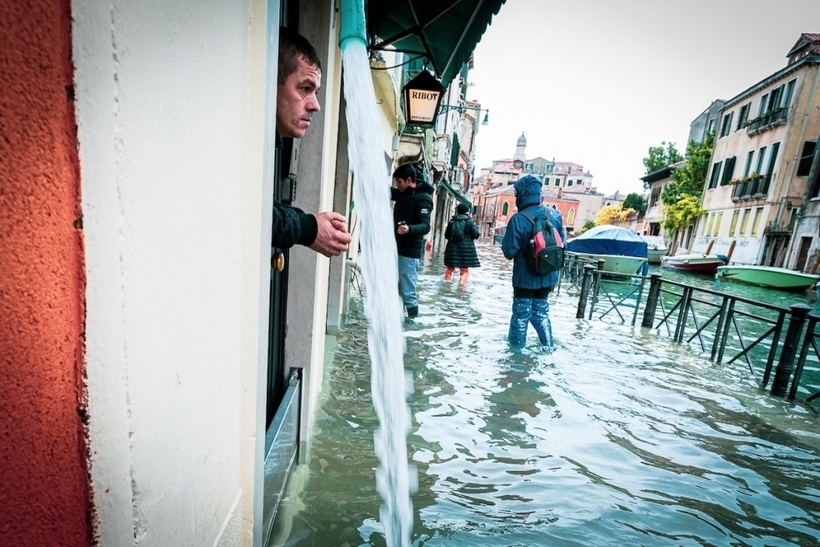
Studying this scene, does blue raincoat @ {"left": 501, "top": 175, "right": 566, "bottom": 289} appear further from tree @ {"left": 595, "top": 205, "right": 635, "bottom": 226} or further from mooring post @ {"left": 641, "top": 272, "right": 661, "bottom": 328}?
tree @ {"left": 595, "top": 205, "right": 635, "bottom": 226}

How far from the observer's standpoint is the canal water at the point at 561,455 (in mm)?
2316

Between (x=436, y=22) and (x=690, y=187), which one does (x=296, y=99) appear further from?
(x=690, y=187)

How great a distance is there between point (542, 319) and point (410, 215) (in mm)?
2389

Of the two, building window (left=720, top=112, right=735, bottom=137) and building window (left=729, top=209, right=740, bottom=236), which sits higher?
building window (left=720, top=112, right=735, bottom=137)

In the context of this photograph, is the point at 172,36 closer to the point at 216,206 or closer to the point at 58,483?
the point at 216,206

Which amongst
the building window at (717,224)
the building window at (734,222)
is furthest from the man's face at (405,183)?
the building window at (717,224)

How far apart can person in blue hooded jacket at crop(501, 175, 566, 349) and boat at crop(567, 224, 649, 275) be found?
11674 millimetres

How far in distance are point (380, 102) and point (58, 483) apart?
708cm

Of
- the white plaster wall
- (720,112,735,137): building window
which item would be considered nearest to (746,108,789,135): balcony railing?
(720,112,735,137): building window

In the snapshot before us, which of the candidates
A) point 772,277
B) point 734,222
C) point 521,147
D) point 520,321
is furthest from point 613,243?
point 521,147

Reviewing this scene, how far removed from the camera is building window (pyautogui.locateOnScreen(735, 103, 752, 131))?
26.1 meters

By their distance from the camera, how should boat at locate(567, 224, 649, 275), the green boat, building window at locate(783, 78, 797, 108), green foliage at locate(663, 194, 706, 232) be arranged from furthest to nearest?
green foliage at locate(663, 194, 706, 232) < building window at locate(783, 78, 797, 108) < the green boat < boat at locate(567, 224, 649, 275)

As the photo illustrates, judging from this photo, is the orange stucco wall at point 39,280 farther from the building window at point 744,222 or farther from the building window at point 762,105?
the building window at point 762,105

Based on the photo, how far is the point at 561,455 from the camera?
121 inches
